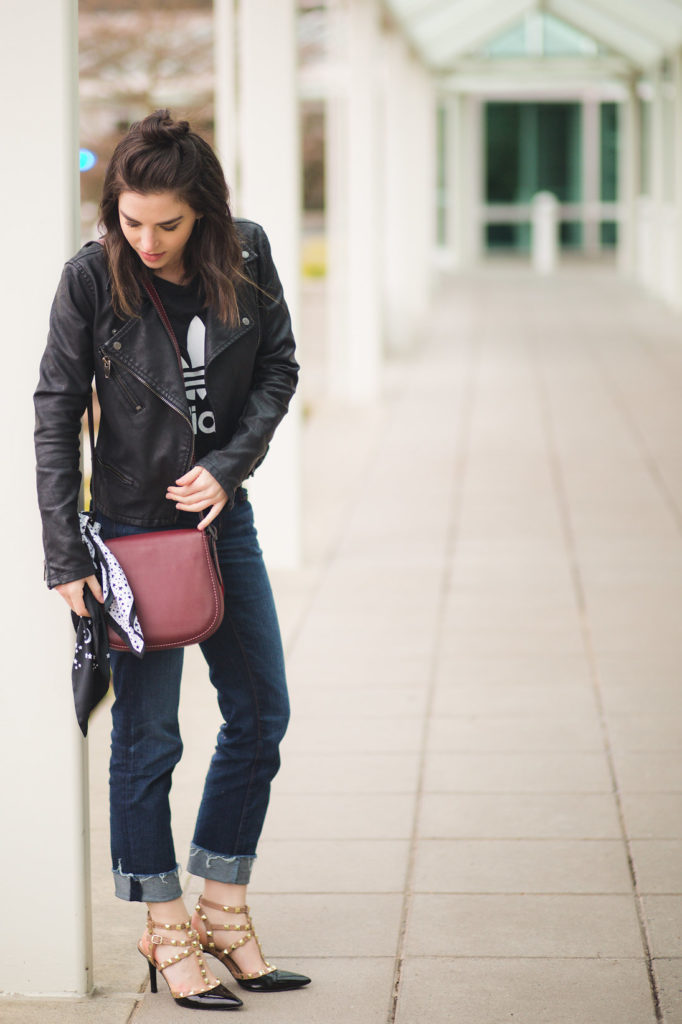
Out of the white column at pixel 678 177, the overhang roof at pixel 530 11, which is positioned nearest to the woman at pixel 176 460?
the overhang roof at pixel 530 11

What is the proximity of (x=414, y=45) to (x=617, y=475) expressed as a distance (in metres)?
10.8

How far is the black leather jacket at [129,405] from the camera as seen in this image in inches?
102

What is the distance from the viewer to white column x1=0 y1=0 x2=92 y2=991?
2701mm

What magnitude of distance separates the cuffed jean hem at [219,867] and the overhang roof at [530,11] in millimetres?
12457

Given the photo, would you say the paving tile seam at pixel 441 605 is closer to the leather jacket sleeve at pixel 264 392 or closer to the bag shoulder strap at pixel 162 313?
the leather jacket sleeve at pixel 264 392

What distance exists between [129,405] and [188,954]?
45.2 inches

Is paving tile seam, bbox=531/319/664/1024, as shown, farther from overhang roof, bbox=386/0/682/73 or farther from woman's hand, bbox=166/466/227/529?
overhang roof, bbox=386/0/682/73

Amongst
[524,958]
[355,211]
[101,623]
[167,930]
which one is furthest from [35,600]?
[355,211]

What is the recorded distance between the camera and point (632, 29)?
21.3m

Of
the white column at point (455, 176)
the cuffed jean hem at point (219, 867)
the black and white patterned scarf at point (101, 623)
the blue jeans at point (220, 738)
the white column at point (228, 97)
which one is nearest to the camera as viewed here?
the black and white patterned scarf at point (101, 623)

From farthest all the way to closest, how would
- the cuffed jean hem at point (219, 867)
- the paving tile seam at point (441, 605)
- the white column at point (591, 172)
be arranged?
the white column at point (591, 172) → the paving tile seam at point (441, 605) → the cuffed jean hem at point (219, 867)

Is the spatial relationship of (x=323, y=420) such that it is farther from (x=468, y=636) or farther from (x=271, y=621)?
(x=271, y=621)

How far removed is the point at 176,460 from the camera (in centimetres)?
267

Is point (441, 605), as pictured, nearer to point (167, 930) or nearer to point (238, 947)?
point (238, 947)
